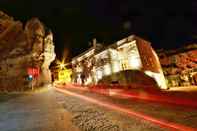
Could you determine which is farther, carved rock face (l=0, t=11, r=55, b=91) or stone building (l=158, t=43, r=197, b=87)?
stone building (l=158, t=43, r=197, b=87)

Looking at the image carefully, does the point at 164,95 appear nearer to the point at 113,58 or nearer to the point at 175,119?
the point at 175,119

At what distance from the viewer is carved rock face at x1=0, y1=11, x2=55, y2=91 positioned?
36.8m

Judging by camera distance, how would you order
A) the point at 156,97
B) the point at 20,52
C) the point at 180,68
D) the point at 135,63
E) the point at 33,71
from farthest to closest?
the point at 180,68, the point at 20,52, the point at 33,71, the point at 135,63, the point at 156,97

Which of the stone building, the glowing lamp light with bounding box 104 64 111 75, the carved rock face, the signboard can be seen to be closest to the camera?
the carved rock face

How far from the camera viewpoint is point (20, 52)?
39.3 metres

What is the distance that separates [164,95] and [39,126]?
7.46 metres

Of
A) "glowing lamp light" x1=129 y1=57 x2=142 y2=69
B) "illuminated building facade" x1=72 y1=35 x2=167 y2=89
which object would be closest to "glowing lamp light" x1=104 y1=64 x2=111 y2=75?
"illuminated building facade" x1=72 y1=35 x2=167 y2=89

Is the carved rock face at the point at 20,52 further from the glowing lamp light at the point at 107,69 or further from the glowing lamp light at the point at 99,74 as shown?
the glowing lamp light at the point at 107,69

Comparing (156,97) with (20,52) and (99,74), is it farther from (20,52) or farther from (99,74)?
(20,52)

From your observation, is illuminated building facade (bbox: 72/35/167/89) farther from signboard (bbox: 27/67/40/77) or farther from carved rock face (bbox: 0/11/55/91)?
signboard (bbox: 27/67/40/77)

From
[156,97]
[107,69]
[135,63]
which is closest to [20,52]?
[107,69]

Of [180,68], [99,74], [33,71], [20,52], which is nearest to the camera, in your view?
[33,71]

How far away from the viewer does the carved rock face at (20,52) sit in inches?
1451

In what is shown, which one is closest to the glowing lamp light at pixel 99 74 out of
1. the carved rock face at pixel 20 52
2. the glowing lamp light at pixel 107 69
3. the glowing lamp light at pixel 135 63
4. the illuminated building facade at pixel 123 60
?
the illuminated building facade at pixel 123 60
